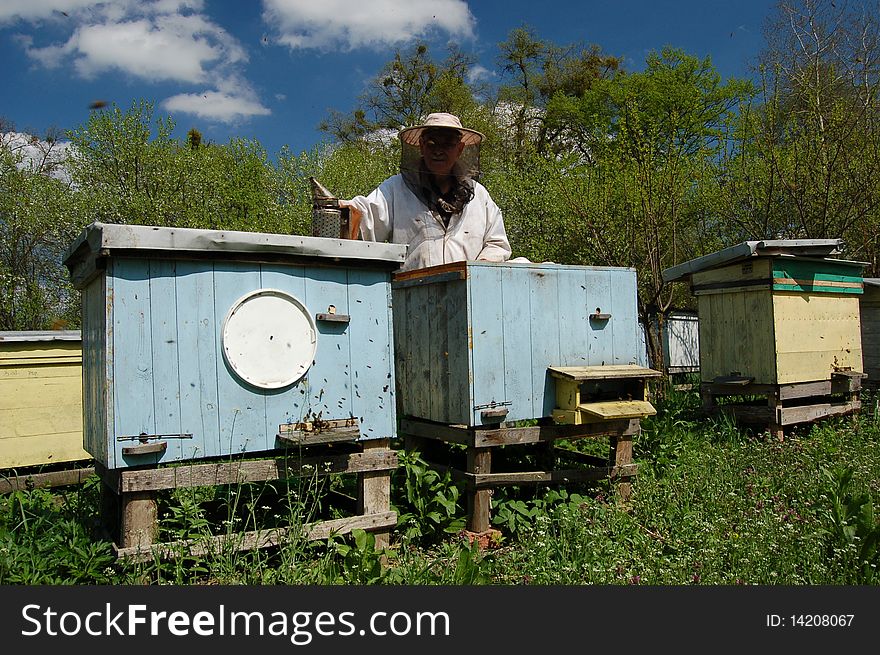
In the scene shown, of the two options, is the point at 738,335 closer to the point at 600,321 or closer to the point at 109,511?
the point at 600,321

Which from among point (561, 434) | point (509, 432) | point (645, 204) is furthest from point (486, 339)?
point (645, 204)

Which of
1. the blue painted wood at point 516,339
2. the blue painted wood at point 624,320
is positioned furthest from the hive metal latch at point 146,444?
the blue painted wood at point 624,320

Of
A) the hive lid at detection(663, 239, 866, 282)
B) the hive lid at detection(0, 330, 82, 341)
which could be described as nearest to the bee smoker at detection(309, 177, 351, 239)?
the hive lid at detection(0, 330, 82, 341)

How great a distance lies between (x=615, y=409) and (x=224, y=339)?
2509mm

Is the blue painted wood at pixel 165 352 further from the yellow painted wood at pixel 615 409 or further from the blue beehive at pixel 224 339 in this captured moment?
the yellow painted wood at pixel 615 409

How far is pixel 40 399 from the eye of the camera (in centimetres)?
546

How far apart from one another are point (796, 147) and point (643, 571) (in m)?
9.10

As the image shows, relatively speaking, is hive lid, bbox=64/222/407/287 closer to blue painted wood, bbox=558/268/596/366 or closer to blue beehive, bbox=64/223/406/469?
blue beehive, bbox=64/223/406/469

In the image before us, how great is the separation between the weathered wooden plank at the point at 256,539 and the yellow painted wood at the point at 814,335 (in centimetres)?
486

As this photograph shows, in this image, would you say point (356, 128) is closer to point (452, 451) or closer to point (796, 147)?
point (796, 147)

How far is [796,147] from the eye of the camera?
10641 mm

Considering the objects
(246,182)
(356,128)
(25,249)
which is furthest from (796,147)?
(356,128)

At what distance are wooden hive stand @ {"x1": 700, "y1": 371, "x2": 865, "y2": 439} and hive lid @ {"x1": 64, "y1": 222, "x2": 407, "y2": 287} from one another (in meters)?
4.80

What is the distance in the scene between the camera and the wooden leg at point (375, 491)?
3.93 meters
